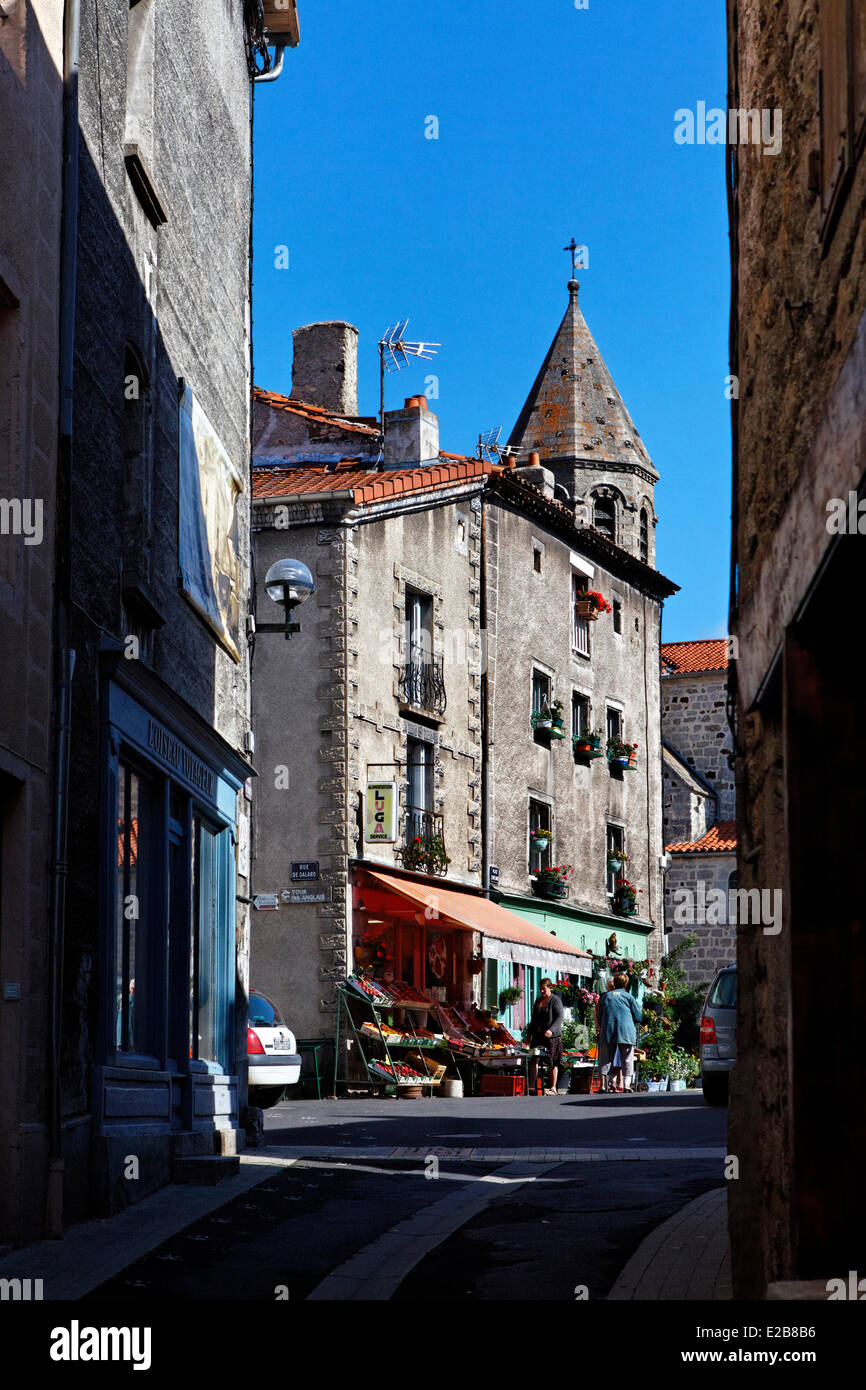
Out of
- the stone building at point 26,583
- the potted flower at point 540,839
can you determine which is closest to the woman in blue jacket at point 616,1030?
the potted flower at point 540,839

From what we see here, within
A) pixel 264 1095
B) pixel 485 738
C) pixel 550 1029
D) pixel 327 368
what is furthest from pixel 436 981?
pixel 327 368

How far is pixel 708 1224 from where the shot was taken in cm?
943

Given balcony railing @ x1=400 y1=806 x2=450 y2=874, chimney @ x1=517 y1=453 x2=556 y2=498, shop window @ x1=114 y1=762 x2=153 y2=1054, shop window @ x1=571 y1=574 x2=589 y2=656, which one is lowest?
shop window @ x1=114 y1=762 x2=153 y2=1054

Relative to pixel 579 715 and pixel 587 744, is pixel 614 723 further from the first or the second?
pixel 587 744

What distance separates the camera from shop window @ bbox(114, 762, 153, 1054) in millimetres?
11875

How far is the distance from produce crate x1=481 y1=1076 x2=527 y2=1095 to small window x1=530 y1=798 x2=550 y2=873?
24.2 ft

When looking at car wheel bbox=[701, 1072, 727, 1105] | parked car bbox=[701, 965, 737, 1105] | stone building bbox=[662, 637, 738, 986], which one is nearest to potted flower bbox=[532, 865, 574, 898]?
stone building bbox=[662, 637, 738, 986]

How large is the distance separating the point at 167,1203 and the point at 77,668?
3226mm

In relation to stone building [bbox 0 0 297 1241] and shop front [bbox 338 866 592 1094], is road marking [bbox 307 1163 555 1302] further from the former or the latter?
shop front [bbox 338 866 592 1094]

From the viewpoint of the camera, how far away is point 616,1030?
24.4m

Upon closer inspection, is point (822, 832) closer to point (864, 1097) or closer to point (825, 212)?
point (864, 1097)

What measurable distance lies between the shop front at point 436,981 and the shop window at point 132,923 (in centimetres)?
1314

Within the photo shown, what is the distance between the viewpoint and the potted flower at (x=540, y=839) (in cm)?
3397
